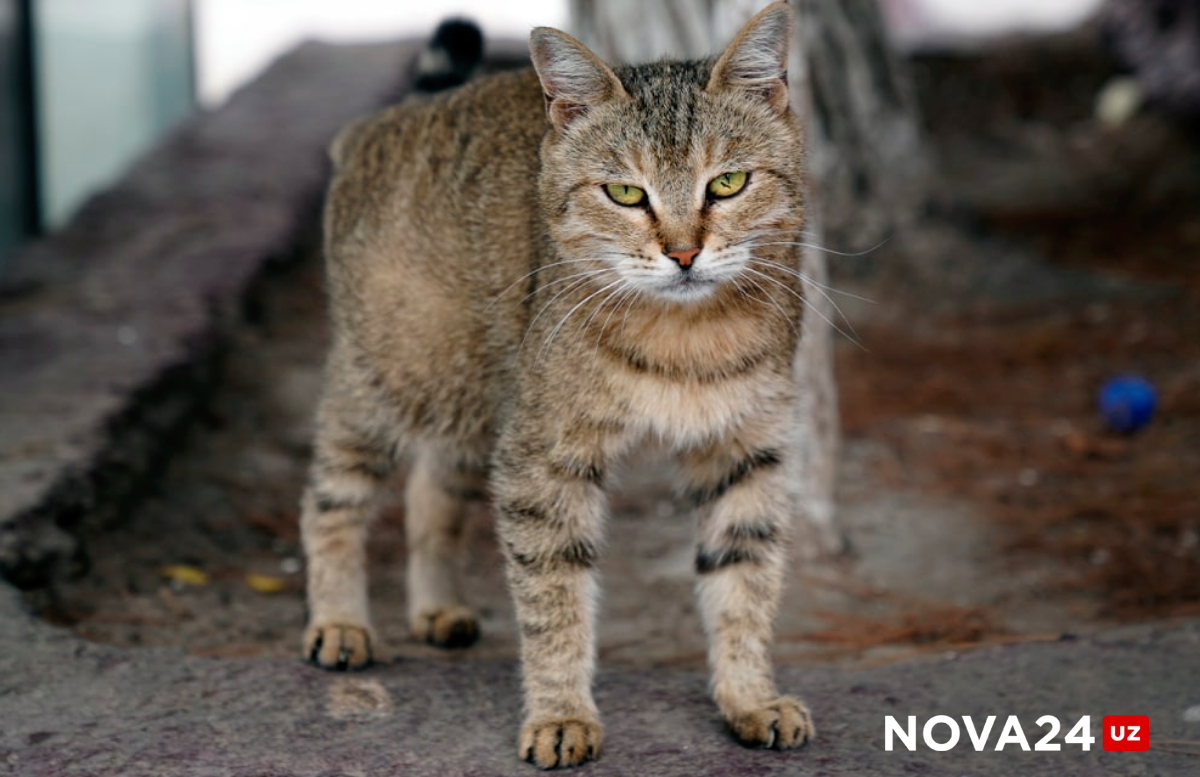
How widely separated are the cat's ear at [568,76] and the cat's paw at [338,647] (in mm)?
1441

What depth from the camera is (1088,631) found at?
420 centimetres

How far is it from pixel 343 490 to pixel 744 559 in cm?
126

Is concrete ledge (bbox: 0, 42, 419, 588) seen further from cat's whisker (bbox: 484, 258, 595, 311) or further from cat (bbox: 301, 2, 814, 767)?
cat's whisker (bbox: 484, 258, 595, 311)

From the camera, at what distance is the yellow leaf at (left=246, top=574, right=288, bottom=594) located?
15.1 feet

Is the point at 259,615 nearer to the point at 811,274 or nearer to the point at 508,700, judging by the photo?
the point at 508,700

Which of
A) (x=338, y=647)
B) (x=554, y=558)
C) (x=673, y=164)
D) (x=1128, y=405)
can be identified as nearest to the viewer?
(x=673, y=164)

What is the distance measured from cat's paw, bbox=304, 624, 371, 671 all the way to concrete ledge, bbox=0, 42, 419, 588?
2.98 feet

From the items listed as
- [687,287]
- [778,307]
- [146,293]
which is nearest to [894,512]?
[778,307]

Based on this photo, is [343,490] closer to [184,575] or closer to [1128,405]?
[184,575]

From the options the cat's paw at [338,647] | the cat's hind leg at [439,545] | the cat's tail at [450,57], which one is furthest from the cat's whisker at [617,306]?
the cat's tail at [450,57]

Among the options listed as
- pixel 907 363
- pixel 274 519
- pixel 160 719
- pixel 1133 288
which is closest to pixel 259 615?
pixel 274 519

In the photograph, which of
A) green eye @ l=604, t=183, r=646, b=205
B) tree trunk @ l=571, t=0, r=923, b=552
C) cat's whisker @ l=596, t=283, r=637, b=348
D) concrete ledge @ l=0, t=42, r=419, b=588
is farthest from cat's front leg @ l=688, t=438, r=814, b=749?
tree trunk @ l=571, t=0, r=923, b=552

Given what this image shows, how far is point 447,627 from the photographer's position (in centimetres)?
413

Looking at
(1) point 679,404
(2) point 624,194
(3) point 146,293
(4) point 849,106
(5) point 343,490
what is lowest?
(5) point 343,490
